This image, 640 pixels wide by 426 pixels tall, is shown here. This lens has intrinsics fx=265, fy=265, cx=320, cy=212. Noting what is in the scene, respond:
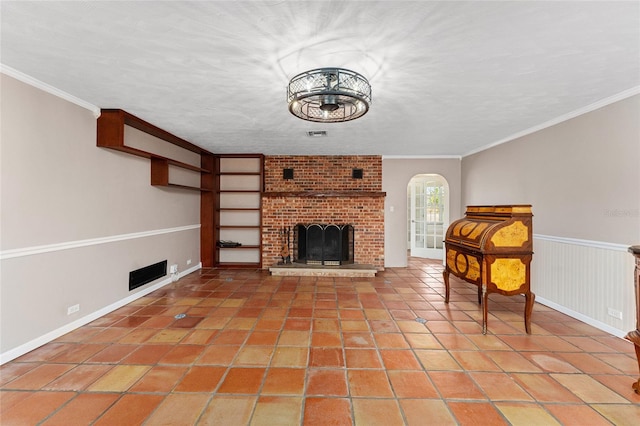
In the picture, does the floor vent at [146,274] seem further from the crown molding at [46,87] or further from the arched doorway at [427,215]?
the arched doorway at [427,215]

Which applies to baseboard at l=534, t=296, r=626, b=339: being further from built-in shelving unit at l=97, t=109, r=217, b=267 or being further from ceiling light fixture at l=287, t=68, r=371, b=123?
built-in shelving unit at l=97, t=109, r=217, b=267

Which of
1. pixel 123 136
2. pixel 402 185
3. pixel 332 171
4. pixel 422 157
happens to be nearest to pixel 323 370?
pixel 123 136

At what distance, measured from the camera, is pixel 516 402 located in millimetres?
1769

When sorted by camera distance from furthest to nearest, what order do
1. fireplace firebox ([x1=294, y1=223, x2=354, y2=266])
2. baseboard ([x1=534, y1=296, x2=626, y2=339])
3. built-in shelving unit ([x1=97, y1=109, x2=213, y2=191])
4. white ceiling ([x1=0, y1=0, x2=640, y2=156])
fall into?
fireplace firebox ([x1=294, y1=223, x2=354, y2=266]) < built-in shelving unit ([x1=97, y1=109, x2=213, y2=191]) < baseboard ([x1=534, y1=296, x2=626, y2=339]) < white ceiling ([x1=0, y1=0, x2=640, y2=156])

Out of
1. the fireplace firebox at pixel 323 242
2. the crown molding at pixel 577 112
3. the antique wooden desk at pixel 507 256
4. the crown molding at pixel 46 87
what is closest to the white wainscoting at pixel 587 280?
the antique wooden desk at pixel 507 256

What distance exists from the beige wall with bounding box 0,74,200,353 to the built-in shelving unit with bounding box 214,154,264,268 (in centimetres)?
187

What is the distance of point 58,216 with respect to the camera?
2637 mm

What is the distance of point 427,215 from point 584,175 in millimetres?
3797

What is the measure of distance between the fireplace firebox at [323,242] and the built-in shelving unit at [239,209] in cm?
89

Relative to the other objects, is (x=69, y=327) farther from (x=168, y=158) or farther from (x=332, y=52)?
(x=332, y=52)

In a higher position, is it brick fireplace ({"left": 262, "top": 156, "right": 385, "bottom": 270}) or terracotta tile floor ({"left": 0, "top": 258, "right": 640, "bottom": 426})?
brick fireplace ({"left": 262, "top": 156, "right": 385, "bottom": 270})

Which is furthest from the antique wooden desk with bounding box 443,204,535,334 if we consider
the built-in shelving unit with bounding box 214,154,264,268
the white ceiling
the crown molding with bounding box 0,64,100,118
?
the crown molding with bounding box 0,64,100,118

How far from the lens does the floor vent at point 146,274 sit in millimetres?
3648

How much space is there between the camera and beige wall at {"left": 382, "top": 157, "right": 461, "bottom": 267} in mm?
5668
